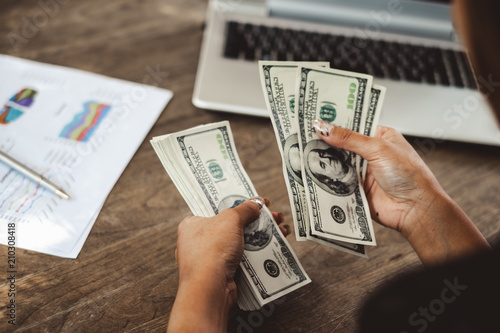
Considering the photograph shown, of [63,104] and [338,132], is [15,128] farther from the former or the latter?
[338,132]

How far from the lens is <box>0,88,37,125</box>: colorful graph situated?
78cm

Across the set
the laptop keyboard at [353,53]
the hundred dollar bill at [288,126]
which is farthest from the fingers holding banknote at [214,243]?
the laptop keyboard at [353,53]

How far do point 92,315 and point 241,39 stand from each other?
2.25 ft

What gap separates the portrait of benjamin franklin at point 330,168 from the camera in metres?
0.74

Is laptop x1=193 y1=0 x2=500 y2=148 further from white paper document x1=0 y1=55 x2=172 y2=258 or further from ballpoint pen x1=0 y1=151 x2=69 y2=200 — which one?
ballpoint pen x1=0 y1=151 x2=69 y2=200

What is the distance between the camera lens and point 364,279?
680 mm

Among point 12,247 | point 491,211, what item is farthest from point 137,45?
point 491,211

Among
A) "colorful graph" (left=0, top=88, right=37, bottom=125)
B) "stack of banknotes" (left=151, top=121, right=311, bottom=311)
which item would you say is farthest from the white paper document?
"stack of banknotes" (left=151, top=121, right=311, bottom=311)

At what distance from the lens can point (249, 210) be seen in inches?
25.3

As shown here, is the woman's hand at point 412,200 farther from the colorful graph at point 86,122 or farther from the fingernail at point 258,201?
the colorful graph at point 86,122

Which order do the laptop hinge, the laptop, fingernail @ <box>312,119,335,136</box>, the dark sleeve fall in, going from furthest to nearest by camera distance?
the laptop hinge, the laptop, fingernail @ <box>312,119,335,136</box>, the dark sleeve

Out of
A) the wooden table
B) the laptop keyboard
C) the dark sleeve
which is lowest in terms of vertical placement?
the wooden table

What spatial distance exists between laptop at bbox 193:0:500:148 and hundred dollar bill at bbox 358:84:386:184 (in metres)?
0.09

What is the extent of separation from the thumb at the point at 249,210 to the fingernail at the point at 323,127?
0.18 metres
